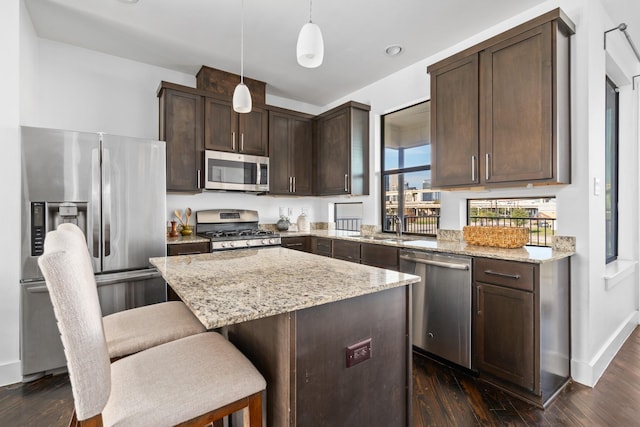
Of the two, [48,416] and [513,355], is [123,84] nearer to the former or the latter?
[48,416]

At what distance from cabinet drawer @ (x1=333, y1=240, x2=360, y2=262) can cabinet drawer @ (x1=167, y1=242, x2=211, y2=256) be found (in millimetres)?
1377

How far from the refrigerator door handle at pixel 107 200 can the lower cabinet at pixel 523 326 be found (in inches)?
111

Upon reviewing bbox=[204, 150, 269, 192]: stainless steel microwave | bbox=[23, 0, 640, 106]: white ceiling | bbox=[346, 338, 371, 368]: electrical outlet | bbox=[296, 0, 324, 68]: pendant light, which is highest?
bbox=[23, 0, 640, 106]: white ceiling

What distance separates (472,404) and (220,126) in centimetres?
342

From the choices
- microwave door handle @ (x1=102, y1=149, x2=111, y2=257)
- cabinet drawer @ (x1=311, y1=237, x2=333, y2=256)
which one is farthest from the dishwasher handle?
microwave door handle @ (x1=102, y1=149, x2=111, y2=257)

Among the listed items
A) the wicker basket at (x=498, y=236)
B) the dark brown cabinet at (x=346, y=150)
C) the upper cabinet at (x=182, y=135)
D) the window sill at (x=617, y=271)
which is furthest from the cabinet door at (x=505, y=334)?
the upper cabinet at (x=182, y=135)

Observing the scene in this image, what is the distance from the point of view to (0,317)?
86.7 inches

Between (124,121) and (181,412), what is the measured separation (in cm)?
336

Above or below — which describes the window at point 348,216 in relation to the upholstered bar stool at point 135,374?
above

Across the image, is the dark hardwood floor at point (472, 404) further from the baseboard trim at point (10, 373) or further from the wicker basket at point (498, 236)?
the wicker basket at point (498, 236)

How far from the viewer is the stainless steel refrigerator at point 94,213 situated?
2246 millimetres

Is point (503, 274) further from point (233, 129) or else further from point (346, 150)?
point (233, 129)

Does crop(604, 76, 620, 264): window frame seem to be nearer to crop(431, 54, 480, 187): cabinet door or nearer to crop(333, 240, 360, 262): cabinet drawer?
crop(431, 54, 480, 187): cabinet door

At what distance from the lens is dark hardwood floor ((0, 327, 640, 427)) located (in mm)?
1797
